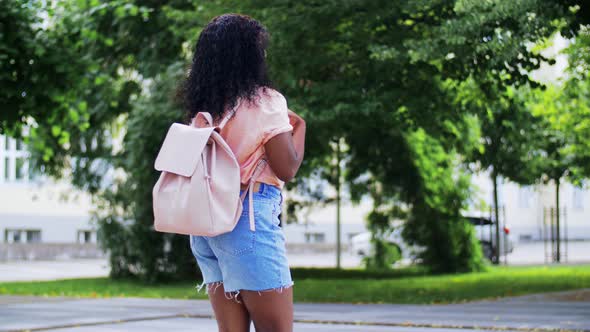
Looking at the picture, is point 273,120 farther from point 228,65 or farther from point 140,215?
point 140,215

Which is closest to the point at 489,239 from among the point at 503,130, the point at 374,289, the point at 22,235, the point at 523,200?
the point at 503,130

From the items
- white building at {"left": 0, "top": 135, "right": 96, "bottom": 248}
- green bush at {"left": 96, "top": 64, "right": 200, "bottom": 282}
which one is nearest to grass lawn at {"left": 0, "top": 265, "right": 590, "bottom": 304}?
green bush at {"left": 96, "top": 64, "right": 200, "bottom": 282}

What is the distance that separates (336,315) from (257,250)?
817 cm

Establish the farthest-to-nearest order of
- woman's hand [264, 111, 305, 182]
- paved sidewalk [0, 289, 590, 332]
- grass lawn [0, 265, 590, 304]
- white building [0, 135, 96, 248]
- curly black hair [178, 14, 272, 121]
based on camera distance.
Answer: white building [0, 135, 96, 248]
grass lawn [0, 265, 590, 304]
paved sidewalk [0, 289, 590, 332]
curly black hair [178, 14, 272, 121]
woman's hand [264, 111, 305, 182]

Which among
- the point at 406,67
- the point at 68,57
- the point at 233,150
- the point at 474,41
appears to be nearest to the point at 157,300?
the point at 68,57

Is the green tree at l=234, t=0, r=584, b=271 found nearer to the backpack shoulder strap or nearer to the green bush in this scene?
the green bush

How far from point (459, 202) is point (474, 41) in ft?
39.0

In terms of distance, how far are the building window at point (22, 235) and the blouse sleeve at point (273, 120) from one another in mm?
44180

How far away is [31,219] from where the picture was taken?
46.4 metres

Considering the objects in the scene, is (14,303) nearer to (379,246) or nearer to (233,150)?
(233,150)

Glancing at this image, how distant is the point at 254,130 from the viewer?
3576mm

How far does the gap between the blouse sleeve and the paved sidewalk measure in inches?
248

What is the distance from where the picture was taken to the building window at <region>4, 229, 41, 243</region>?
151ft

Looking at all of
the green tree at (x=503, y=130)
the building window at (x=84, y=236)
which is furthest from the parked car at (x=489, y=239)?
the building window at (x=84, y=236)
